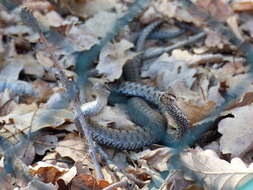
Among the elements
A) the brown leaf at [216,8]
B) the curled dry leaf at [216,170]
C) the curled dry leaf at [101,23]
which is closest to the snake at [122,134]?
the curled dry leaf at [216,170]

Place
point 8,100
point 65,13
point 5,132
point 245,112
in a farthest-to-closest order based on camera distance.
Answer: point 65,13
point 8,100
point 5,132
point 245,112

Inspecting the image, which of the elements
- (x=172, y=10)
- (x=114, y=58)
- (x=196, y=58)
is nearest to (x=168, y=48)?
(x=196, y=58)

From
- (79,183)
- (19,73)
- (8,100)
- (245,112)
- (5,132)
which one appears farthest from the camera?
(19,73)

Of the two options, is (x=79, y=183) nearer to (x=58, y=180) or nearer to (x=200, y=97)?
(x=58, y=180)

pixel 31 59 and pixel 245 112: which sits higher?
pixel 245 112

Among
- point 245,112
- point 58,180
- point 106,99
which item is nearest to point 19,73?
point 106,99

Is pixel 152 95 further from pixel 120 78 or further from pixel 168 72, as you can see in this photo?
pixel 120 78

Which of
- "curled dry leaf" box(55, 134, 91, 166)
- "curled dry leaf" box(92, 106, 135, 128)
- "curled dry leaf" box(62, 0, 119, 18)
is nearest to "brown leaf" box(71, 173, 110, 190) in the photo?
"curled dry leaf" box(55, 134, 91, 166)

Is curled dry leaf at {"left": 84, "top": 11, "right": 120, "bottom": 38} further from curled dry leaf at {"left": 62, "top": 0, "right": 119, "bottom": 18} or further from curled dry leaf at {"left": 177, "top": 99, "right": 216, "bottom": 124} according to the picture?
curled dry leaf at {"left": 177, "top": 99, "right": 216, "bottom": 124}
